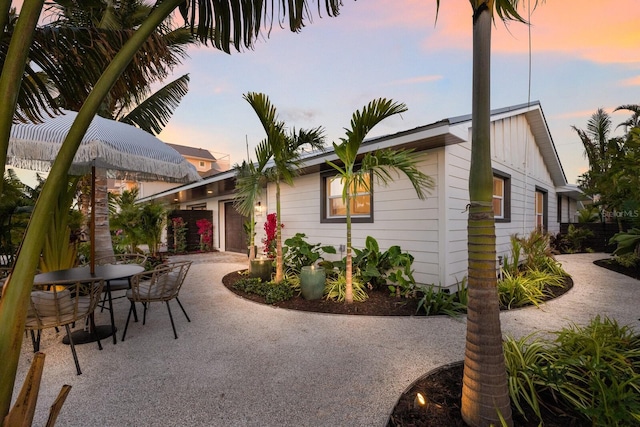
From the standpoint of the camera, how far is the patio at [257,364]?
2121 millimetres

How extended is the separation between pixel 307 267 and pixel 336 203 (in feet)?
7.42

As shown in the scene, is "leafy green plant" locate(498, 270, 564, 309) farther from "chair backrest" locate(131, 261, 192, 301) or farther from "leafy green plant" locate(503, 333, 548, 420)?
"chair backrest" locate(131, 261, 192, 301)

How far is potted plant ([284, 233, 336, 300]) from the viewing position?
4.90 m

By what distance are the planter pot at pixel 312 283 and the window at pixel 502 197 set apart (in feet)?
16.2

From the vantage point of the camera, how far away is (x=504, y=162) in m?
7.18

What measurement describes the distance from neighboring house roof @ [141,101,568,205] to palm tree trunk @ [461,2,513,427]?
2.74 metres

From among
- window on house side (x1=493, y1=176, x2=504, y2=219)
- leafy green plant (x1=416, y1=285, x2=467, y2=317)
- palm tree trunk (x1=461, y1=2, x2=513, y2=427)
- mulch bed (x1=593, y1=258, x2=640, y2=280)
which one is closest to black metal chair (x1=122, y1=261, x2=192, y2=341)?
palm tree trunk (x1=461, y1=2, x2=513, y2=427)

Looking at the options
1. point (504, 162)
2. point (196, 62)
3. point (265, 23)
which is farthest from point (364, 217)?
point (196, 62)

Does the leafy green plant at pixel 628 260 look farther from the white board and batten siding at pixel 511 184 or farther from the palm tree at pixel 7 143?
the palm tree at pixel 7 143

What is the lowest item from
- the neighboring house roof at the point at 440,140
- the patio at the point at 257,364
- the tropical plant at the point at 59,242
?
the patio at the point at 257,364

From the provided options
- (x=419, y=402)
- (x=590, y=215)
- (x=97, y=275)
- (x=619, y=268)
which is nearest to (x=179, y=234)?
(x=97, y=275)

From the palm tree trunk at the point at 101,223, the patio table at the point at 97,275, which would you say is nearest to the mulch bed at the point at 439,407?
the patio table at the point at 97,275

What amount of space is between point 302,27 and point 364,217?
4722 mm

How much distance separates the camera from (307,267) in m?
5.05
